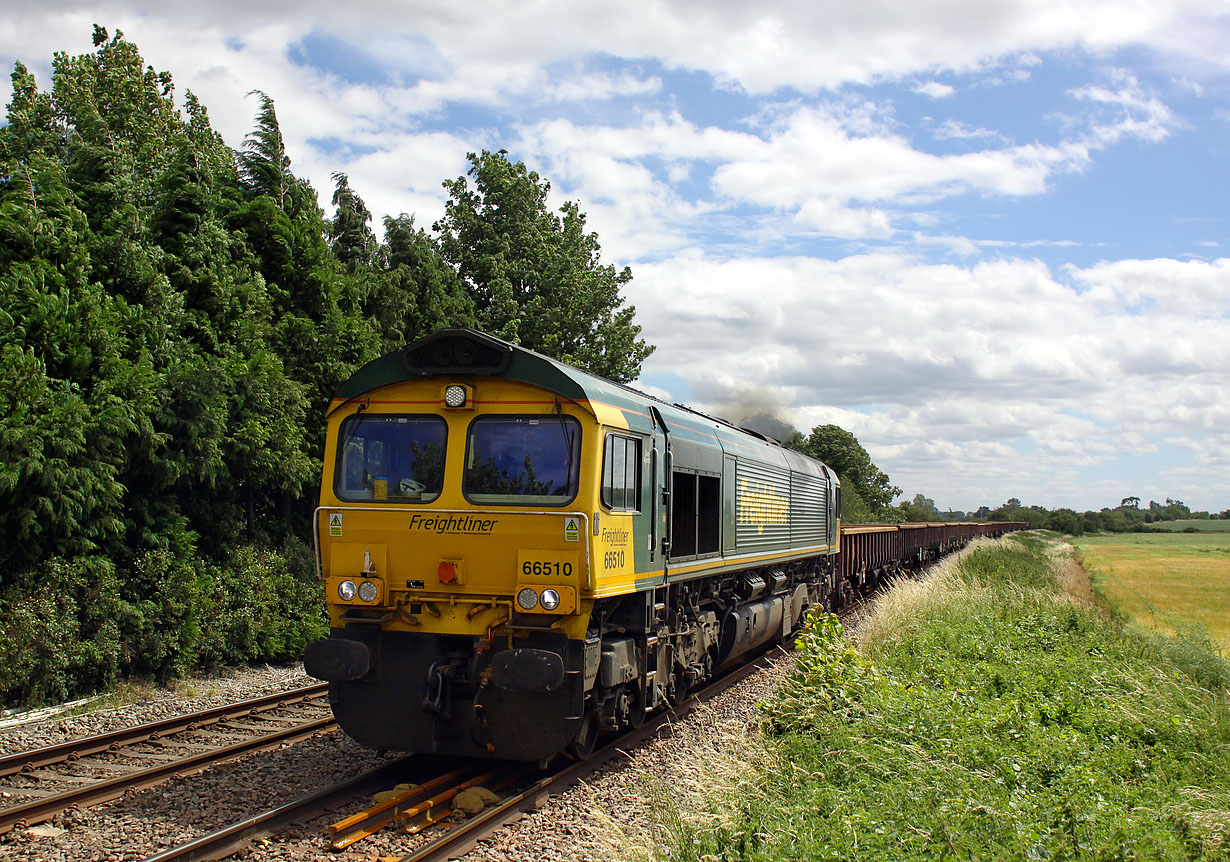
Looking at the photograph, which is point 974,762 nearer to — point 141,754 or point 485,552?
point 485,552

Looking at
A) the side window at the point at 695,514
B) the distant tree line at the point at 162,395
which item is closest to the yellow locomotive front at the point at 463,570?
the side window at the point at 695,514

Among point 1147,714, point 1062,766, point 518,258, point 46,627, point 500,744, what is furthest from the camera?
point 518,258

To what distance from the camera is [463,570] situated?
7848 millimetres

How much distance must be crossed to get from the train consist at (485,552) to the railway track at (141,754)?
5.52ft

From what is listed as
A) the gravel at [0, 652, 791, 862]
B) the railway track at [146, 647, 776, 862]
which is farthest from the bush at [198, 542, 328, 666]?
the railway track at [146, 647, 776, 862]

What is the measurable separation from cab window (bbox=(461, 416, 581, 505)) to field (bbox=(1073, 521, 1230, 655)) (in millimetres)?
14356

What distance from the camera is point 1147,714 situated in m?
8.48

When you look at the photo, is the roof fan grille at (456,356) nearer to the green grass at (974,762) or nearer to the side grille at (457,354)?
the side grille at (457,354)

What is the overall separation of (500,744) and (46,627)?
6.67 m

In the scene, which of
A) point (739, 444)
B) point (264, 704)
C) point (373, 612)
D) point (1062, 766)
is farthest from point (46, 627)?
point (1062, 766)

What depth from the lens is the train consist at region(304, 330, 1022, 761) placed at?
762 centimetres

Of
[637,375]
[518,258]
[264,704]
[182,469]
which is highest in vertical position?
[518,258]

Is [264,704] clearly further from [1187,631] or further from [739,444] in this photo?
[1187,631]

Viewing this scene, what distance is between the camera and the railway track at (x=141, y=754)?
24.2 feet
